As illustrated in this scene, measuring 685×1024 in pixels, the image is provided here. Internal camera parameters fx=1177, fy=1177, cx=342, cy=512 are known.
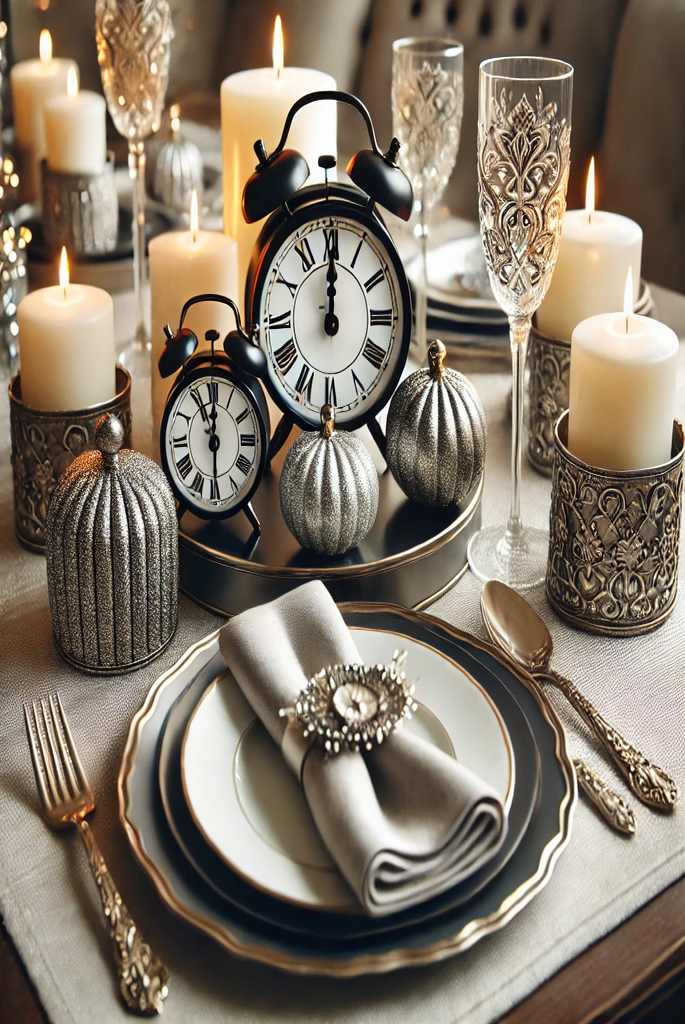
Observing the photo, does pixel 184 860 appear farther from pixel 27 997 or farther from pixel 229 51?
pixel 229 51

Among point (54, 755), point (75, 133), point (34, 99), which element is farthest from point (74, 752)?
point (34, 99)

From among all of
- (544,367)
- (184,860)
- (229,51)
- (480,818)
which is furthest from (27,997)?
(229,51)

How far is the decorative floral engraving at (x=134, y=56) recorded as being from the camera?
1062 millimetres

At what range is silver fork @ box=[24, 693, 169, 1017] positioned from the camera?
53 centimetres

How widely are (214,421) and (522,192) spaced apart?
0.24 meters

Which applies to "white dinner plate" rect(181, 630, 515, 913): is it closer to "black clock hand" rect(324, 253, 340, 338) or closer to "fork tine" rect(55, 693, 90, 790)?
"fork tine" rect(55, 693, 90, 790)

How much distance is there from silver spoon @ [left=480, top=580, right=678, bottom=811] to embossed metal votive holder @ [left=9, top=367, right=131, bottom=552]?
0.98 ft

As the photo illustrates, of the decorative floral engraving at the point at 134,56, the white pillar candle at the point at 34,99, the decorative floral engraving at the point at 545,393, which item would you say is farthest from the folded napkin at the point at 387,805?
the white pillar candle at the point at 34,99

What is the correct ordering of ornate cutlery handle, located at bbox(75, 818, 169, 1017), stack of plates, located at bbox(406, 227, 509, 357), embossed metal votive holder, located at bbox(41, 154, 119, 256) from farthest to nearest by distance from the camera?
embossed metal votive holder, located at bbox(41, 154, 119, 256), stack of plates, located at bbox(406, 227, 509, 357), ornate cutlery handle, located at bbox(75, 818, 169, 1017)

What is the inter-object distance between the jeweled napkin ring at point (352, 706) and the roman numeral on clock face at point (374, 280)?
305mm

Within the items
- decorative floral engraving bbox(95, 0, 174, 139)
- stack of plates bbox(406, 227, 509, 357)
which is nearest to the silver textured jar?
decorative floral engraving bbox(95, 0, 174, 139)

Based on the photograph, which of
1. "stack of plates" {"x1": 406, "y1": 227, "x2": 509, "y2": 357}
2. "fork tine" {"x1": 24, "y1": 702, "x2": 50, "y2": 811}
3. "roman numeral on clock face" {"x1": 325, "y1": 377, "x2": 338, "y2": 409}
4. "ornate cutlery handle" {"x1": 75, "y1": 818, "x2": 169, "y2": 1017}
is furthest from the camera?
"stack of plates" {"x1": 406, "y1": 227, "x2": 509, "y2": 357}

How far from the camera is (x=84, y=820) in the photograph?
2.02ft

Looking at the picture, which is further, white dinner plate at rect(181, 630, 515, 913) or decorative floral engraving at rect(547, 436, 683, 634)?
decorative floral engraving at rect(547, 436, 683, 634)
